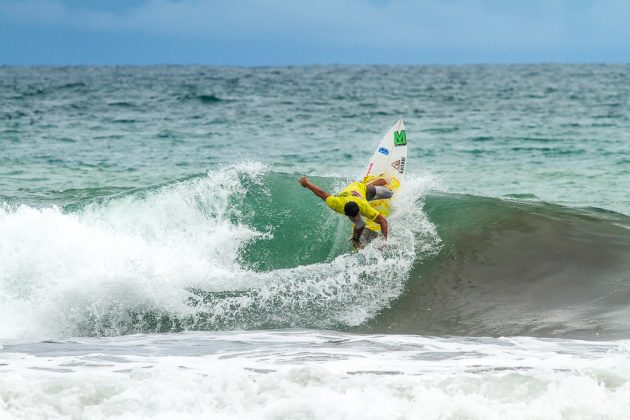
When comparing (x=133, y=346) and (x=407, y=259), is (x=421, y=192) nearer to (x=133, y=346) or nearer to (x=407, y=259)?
(x=407, y=259)

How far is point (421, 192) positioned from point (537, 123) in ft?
64.4

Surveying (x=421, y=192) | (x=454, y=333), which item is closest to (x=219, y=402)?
(x=454, y=333)

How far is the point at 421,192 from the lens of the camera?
12.2 meters

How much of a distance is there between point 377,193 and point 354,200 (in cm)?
74

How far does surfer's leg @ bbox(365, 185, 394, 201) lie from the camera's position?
1048cm

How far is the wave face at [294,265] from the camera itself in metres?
8.87

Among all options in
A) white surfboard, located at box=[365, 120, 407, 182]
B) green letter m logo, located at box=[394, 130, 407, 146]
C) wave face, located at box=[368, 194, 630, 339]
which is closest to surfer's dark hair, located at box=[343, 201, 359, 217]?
wave face, located at box=[368, 194, 630, 339]

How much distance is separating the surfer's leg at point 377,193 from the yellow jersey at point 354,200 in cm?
14

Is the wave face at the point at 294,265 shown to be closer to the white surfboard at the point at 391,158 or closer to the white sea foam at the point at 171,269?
the white sea foam at the point at 171,269

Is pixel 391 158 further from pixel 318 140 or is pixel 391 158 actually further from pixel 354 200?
pixel 318 140

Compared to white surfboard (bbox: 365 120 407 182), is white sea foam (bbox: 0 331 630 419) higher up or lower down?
lower down

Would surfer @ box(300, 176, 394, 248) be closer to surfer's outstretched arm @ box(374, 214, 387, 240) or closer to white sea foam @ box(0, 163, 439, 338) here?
surfer's outstretched arm @ box(374, 214, 387, 240)

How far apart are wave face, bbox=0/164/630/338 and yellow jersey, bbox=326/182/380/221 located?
47 centimetres

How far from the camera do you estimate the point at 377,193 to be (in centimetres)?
1071
